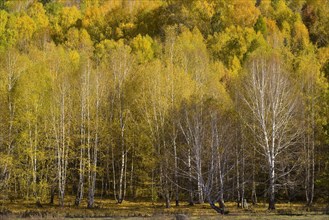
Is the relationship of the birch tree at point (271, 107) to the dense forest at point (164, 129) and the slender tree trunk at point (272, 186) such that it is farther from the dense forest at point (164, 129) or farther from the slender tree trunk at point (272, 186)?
the dense forest at point (164, 129)

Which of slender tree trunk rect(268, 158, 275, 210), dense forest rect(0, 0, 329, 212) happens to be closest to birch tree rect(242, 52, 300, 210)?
slender tree trunk rect(268, 158, 275, 210)

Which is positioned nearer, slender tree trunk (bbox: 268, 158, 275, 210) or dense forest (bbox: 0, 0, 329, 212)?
slender tree trunk (bbox: 268, 158, 275, 210)

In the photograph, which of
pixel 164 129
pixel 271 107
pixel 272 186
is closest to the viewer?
pixel 272 186

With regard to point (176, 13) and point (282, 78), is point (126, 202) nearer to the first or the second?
point (282, 78)

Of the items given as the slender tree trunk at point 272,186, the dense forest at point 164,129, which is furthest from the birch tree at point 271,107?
the dense forest at point 164,129

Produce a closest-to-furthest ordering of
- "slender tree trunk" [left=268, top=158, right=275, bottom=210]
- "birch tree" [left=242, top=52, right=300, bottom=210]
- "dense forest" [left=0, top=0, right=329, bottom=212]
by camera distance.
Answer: "slender tree trunk" [left=268, top=158, right=275, bottom=210]
"birch tree" [left=242, top=52, right=300, bottom=210]
"dense forest" [left=0, top=0, right=329, bottom=212]

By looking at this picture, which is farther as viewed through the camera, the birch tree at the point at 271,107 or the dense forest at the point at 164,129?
the dense forest at the point at 164,129

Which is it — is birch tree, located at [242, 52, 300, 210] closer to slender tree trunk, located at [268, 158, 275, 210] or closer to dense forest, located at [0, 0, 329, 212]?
slender tree trunk, located at [268, 158, 275, 210]

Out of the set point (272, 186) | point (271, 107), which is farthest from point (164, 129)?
point (272, 186)

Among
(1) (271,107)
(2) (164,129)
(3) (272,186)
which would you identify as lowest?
(3) (272,186)

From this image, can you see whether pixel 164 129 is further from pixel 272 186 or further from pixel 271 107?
pixel 272 186

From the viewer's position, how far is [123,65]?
1802 inches

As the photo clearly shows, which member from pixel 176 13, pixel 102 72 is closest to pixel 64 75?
pixel 102 72

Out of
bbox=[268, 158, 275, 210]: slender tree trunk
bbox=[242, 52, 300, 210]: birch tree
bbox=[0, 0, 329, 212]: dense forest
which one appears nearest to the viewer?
bbox=[268, 158, 275, 210]: slender tree trunk
